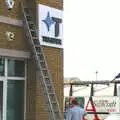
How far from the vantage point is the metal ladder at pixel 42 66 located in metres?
14.6

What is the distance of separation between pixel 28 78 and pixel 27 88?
0.97 ft

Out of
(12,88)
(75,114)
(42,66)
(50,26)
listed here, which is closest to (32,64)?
(42,66)

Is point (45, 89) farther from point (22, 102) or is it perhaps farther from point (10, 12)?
Answer: point (10, 12)

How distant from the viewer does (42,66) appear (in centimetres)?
1514

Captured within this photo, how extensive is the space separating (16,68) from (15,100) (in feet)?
3.05

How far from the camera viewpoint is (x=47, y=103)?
14.7 meters

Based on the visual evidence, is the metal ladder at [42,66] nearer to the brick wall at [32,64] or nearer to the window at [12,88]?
the brick wall at [32,64]

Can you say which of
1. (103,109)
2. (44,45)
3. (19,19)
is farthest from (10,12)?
(103,109)

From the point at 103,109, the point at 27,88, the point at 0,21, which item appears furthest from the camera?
the point at 103,109

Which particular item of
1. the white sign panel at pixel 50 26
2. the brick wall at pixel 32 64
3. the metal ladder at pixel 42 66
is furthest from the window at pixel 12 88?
the white sign panel at pixel 50 26

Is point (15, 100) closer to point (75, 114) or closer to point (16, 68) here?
point (16, 68)

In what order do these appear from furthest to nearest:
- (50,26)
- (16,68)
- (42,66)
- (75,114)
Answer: (50,26)
(16,68)
(42,66)
(75,114)

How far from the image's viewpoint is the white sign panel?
51.4 feet

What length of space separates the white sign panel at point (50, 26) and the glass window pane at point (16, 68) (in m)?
0.90
